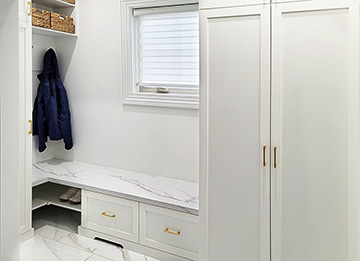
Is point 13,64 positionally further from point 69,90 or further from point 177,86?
point 69,90

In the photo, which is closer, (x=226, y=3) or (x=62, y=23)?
(x=226, y=3)

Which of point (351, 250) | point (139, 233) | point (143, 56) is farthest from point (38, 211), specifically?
point (351, 250)

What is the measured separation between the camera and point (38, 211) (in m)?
3.42

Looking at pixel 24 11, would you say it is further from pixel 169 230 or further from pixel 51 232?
pixel 169 230

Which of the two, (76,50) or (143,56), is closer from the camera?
(143,56)

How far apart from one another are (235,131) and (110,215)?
142 cm

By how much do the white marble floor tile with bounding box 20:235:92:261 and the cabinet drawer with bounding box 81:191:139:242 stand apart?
0.25 meters

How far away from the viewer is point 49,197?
3201 millimetres

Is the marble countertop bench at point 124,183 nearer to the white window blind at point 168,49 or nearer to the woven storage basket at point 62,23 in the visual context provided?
the white window blind at point 168,49

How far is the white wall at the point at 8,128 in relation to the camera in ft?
2.63

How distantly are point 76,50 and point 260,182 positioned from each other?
8.08 feet

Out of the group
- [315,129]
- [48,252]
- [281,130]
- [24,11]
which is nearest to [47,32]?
[24,11]

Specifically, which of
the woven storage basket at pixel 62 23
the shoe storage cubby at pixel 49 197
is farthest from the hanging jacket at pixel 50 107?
the shoe storage cubby at pixel 49 197

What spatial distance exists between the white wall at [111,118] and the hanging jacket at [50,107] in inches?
5.6
